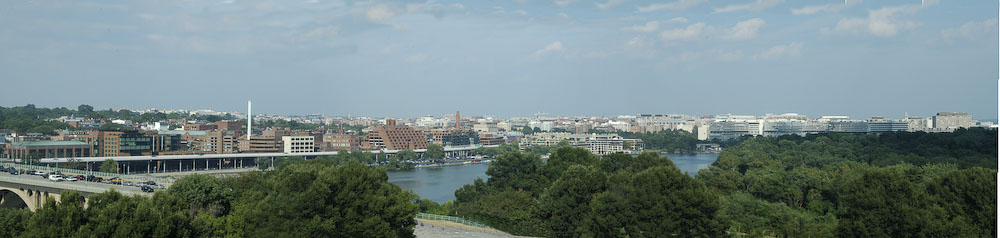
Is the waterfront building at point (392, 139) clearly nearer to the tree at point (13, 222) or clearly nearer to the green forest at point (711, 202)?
the green forest at point (711, 202)

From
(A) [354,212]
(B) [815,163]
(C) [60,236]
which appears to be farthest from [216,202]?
(B) [815,163]

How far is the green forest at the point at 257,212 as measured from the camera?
17.0ft

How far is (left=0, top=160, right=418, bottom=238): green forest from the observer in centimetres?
517

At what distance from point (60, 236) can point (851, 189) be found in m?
6.72

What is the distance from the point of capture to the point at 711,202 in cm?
708

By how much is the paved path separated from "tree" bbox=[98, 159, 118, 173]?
17600 mm

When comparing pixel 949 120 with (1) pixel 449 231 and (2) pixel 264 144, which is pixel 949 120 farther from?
(1) pixel 449 231

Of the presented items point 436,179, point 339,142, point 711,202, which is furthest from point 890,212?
point 339,142

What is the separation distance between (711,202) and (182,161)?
25868mm

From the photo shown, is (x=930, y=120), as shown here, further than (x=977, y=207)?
Yes

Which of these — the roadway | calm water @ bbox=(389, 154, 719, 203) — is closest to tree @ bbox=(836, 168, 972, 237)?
the roadway

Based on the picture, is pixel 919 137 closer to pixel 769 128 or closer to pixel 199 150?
pixel 199 150

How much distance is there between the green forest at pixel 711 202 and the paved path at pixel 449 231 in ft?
1.20

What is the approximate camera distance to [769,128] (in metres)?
59.2
